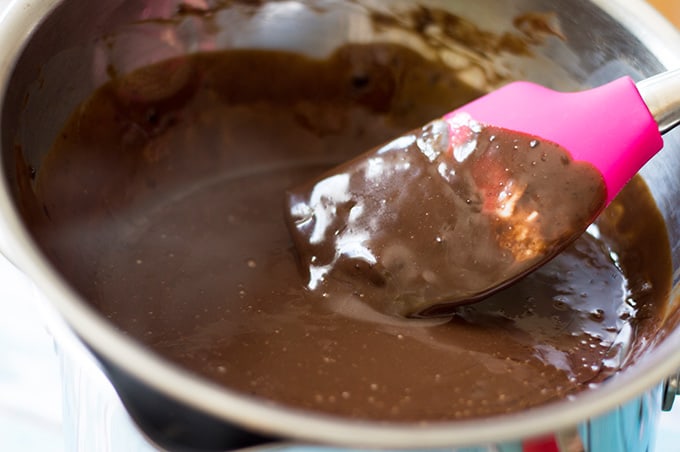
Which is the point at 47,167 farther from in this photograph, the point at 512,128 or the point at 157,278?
the point at 512,128

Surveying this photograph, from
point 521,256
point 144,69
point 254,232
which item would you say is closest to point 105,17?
point 144,69

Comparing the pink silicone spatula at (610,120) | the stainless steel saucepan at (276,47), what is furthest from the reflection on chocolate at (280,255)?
the pink silicone spatula at (610,120)

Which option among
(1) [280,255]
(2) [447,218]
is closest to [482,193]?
(2) [447,218]

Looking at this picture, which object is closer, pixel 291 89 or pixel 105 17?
pixel 105 17

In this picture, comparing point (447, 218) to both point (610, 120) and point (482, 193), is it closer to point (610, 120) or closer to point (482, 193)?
point (482, 193)

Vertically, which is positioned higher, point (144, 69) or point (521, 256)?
point (521, 256)
